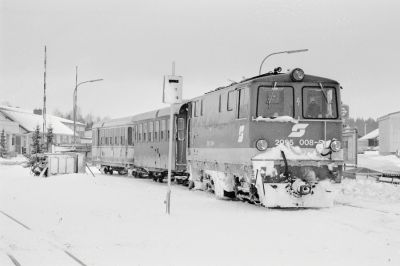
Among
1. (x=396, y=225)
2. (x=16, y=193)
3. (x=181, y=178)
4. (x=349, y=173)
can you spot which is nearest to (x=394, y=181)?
(x=349, y=173)

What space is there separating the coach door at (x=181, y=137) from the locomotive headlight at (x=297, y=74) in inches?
309

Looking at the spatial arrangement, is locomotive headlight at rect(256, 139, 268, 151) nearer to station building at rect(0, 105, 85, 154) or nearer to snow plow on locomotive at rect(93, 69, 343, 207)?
snow plow on locomotive at rect(93, 69, 343, 207)

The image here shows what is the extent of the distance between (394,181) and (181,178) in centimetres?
815

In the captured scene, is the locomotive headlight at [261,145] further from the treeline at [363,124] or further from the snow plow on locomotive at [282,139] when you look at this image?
the treeline at [363,124]

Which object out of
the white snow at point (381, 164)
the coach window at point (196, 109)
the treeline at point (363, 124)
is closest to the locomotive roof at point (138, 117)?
the coach window at point (196, 109)

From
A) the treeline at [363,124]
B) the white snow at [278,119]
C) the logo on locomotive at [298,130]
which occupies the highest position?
the treeline at [363,124]

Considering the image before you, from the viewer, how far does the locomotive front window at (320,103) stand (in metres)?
14.2

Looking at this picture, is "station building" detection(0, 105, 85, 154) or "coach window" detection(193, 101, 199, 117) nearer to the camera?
"coach window" detection(193, 101, 199, 117)

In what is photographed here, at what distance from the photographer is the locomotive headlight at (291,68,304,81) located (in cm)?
1409

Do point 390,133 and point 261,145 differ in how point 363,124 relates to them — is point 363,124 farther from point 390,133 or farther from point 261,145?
point 261,145

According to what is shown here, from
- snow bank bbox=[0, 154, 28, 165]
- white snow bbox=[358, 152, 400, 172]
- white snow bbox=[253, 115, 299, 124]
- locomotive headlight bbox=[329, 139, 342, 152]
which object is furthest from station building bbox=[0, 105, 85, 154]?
locomotive headlight bbox=[329, 139, 342, 152]

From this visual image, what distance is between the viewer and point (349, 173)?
23812 mm

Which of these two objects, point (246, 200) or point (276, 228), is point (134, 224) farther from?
point (246, 200)

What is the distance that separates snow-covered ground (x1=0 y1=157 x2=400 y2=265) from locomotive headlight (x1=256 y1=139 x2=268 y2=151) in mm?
1448
